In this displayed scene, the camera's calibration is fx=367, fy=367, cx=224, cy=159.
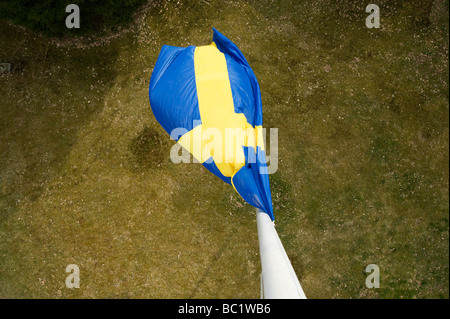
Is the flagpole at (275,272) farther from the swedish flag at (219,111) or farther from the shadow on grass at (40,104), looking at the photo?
the shadow on grass at (40,104)

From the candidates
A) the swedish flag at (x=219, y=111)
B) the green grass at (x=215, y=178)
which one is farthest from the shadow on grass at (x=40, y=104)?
the swedish flag at (x=219, y=111)

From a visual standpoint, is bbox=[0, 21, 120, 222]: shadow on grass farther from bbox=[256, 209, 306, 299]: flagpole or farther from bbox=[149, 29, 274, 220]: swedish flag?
bbox=[256, 209, 306, 299]: flagpole

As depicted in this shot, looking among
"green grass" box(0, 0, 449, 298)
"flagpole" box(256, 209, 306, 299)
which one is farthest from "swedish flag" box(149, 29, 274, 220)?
"green grass" box(0, 0, 449, 298)

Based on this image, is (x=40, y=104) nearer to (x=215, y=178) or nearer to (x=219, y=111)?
(x=215, y=178)

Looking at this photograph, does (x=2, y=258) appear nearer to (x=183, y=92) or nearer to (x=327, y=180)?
(x=183, y=92)

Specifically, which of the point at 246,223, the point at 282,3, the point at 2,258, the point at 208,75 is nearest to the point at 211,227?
the point at 246,223

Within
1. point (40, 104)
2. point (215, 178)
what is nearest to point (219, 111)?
point (215, 178)
